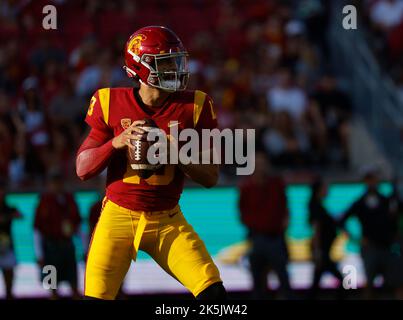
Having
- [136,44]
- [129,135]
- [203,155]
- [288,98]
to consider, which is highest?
[136,44]

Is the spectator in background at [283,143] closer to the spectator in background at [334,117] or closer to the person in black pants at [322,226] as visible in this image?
the spectator in background at [334,117]

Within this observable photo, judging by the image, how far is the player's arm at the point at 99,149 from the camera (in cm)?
547

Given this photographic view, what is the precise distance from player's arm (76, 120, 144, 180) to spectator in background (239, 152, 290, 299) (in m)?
4.97

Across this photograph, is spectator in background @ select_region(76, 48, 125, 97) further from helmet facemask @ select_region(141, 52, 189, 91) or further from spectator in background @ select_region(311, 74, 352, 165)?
helmet facemask @ select_region(141, 52, 189, 91)

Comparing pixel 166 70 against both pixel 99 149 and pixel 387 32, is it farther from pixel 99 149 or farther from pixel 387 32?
pixel 387 32

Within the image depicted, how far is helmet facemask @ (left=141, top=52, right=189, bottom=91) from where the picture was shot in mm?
5695

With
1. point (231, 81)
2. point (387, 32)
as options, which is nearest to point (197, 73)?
point (231, 81)

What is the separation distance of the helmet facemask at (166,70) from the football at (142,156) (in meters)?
0.27

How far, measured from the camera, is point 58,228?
10328mm

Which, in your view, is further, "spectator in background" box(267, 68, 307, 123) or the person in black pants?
"spectator in background" box(267, 68, 307, 123)

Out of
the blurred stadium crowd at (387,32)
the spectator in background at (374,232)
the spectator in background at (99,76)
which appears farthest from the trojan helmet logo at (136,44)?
the blurred stadium crowd at (387,32)

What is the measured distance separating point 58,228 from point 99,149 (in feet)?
15.9

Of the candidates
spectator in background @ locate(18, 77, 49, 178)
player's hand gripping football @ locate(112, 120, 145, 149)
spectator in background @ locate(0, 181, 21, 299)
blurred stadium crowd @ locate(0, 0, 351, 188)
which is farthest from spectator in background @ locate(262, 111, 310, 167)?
player's hand gripping football @ locate(112, 120, 145, 149)
